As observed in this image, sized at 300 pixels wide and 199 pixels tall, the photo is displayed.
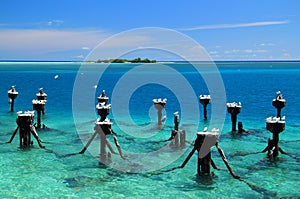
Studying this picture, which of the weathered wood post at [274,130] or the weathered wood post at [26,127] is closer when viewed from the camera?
the weathered wood post at [274,130]

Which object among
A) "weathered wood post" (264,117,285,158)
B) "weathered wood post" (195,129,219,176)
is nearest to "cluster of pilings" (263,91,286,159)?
"weathered wood post" (264,117,285,158)

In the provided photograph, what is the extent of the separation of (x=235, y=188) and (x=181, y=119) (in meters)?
20.8

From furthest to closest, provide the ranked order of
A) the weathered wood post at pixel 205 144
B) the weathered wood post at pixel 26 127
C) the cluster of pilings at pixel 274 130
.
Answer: the weathered wood post at pixel 26 127
the cluster of pilings at pixel 274 130
the weathered wood post at pixel 205 144

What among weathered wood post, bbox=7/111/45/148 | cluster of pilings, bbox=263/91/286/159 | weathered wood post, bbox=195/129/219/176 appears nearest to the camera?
weathered wood post, bbox=195/129/219/176

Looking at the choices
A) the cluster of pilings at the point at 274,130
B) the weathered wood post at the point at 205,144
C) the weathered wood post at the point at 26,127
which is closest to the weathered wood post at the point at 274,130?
the cluster of pilings at the point at 274,130

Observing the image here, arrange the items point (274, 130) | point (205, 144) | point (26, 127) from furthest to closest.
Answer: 1. point (26, 127)
2. point (274, 130)
3. point (205, 144)

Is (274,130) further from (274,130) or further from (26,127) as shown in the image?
(26,127)

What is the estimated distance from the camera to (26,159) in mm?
21266

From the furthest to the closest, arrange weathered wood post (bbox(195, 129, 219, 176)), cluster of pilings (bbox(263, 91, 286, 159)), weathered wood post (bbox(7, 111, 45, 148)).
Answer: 1. weathered wood post (bbox(7, 111, 45, 148))
2. cluster of pilings (bbox(263, 91, 286, 159))
3. weathered wood post (bbox(195, 129, 219, 176))

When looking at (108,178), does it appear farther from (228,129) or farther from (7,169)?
(228,129)

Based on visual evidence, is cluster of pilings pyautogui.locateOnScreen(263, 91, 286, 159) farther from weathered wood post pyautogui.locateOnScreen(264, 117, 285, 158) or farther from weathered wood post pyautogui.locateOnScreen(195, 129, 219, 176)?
weathered wood post pyautogui.locateOnScreen(195, 129, 219, 176)

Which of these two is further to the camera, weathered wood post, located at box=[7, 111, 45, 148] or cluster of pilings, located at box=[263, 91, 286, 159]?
weathered wood post, located at box=[7, 111, 45, 148]

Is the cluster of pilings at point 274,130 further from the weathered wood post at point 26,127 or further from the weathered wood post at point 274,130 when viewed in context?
the weathered wood post at point 26,127

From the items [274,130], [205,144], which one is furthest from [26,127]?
[274,130]
